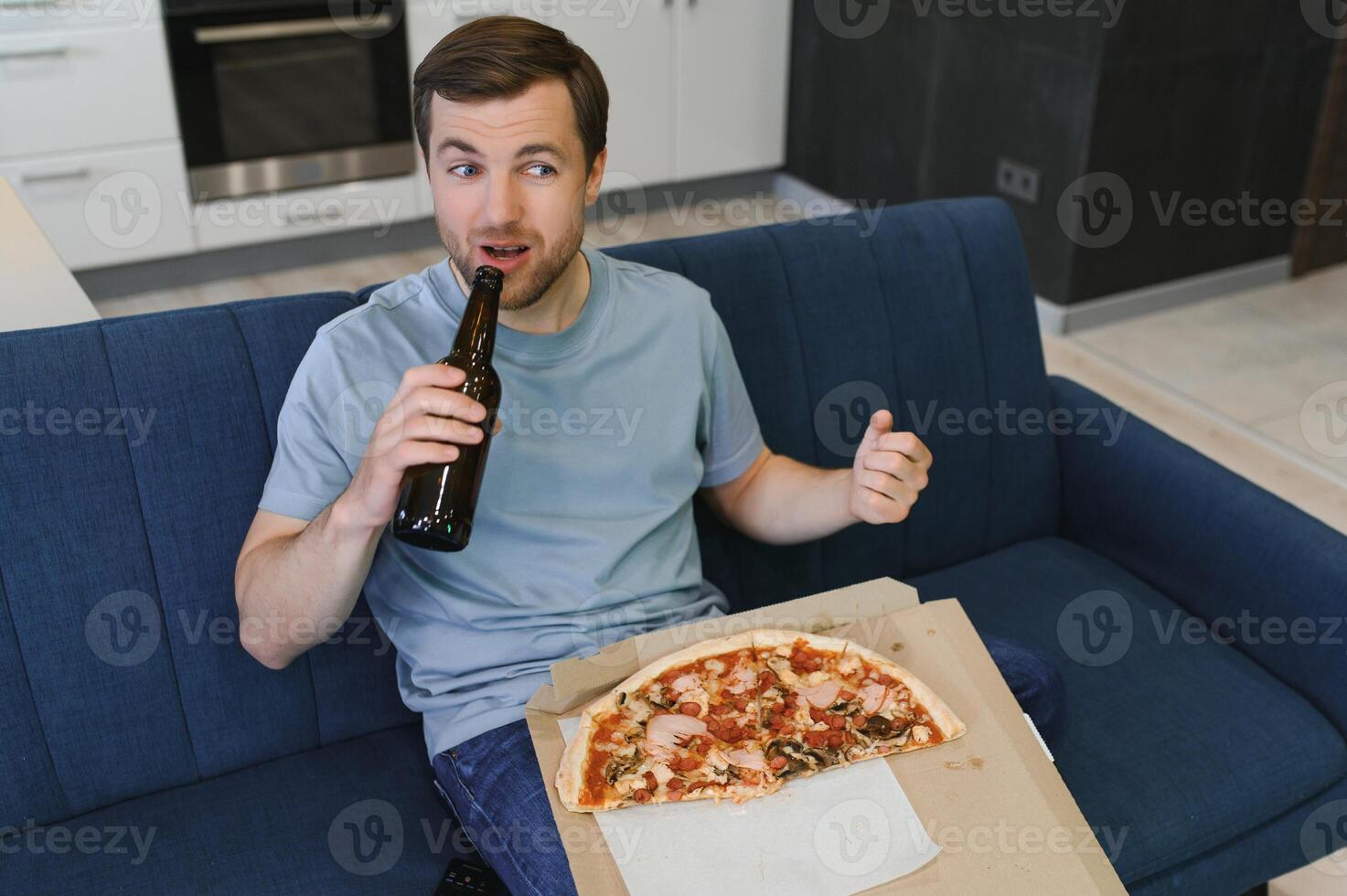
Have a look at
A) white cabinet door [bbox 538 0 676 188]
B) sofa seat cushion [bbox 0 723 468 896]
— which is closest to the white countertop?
sofa seat cushion [bbox 0 723 468 896]

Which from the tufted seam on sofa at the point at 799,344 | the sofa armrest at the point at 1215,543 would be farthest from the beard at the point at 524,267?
the sofa armrest at the point at 1215,543

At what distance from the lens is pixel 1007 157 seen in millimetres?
3643

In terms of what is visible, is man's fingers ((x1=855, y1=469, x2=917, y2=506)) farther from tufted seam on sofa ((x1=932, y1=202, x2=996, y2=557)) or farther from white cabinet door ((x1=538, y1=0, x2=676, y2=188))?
white cabinet door ((x1=538, y1=0, x2=676, y2=188))

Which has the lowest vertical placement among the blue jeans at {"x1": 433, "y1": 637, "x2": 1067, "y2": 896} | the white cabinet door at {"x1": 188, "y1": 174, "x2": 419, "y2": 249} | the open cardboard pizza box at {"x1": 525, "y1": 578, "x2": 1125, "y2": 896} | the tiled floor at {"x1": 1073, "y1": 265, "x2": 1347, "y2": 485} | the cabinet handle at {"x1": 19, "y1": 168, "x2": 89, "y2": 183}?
the tiled floor at {"x1": 1073, "y1": 265, "x2": 1347, "y2": 485}

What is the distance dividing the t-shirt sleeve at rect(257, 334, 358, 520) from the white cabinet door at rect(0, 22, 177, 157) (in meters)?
2.45

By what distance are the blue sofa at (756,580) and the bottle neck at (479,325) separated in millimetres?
389

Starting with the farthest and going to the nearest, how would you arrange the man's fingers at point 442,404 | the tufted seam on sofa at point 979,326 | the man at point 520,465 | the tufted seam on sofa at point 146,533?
the tufted seam on sofa at point 979,326
the tufted seam on sofa at point 146,533
the man at point 520,465
the man's fingers at point 442,404

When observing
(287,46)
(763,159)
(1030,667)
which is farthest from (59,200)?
(1030,667)

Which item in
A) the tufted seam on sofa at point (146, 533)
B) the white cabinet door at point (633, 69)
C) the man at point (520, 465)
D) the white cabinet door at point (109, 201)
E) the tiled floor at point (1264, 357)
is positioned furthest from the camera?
the white cabinet door at point (633, 69)

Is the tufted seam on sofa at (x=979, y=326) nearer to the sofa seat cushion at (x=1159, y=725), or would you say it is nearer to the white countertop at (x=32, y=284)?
the sofa seat cushion at (x=1159, y=725)

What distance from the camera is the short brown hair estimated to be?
4.48ft

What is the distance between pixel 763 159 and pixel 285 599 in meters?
3.50

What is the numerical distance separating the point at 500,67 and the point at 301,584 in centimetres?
58

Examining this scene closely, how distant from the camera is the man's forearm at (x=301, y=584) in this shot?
126 cm
